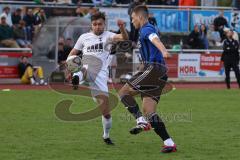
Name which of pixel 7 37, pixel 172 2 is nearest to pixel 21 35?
pixel 7 37

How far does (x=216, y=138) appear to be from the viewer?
1101 cm

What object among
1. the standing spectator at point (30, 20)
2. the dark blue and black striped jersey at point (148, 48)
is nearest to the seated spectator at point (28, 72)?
the standing spectator at point (30, 20)

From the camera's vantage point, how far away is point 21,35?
25.3 m

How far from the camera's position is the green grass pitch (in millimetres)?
9266

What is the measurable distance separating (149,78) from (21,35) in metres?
16.3

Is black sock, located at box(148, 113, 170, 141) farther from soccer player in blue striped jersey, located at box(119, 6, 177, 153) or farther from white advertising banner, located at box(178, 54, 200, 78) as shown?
Result: white advertising banner, located at box(178, 54, 200, 78)

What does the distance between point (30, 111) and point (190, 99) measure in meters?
5.70

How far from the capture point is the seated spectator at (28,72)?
→ 948 inches

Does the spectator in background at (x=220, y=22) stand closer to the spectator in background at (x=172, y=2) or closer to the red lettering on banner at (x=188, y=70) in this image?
the red lettering on banner at (x=188, y=70)

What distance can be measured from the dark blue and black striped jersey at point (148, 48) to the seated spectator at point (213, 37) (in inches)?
777

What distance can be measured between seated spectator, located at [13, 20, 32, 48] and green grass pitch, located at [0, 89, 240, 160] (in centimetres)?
700

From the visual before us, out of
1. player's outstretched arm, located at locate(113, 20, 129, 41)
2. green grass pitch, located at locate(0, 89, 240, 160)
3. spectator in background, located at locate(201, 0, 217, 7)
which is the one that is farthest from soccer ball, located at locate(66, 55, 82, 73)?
spectator in background, located at locate(201, 0, 217, 7)

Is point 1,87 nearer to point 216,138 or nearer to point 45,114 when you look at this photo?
point 45,114

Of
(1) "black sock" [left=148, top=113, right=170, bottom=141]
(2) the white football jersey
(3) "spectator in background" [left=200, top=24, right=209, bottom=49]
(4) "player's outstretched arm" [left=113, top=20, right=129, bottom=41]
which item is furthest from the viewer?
(3) "spectator in background" [left=200, top=24, right=209, bottom=49]
